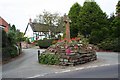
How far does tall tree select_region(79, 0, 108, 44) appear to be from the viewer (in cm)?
4403

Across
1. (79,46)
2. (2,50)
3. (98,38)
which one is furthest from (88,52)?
(98,38)

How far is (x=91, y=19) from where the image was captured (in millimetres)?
44500

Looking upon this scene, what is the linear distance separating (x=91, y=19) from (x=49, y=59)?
23.9 meters

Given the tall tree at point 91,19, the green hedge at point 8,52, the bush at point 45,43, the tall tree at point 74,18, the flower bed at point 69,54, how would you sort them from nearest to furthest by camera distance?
the flower bed at point 69,54, the green hedge at point 8,52, the tall tree at point 91,19, the tall tree at point 74,18, the bush at point 45,43

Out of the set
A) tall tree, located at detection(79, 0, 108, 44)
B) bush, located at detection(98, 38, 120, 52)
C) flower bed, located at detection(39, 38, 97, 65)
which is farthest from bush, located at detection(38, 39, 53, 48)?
flower bed, located at detection(39, 38, 97, 65)

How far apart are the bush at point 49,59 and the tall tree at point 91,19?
21050 mm

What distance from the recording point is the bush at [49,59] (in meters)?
Result: 21.3

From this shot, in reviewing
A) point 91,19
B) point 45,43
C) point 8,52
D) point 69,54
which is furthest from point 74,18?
point 69,54

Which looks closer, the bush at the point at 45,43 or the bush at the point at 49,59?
the bush at the point at 49,59

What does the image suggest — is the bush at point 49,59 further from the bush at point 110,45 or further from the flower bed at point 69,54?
the bush at point 110,45

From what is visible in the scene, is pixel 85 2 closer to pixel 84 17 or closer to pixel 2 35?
pixel 84 17

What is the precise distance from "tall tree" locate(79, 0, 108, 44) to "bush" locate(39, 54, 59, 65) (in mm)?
21050

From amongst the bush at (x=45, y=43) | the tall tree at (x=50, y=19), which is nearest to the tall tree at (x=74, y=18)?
the bush at (x=45, y=43)

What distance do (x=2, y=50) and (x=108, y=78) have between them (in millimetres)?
15666
